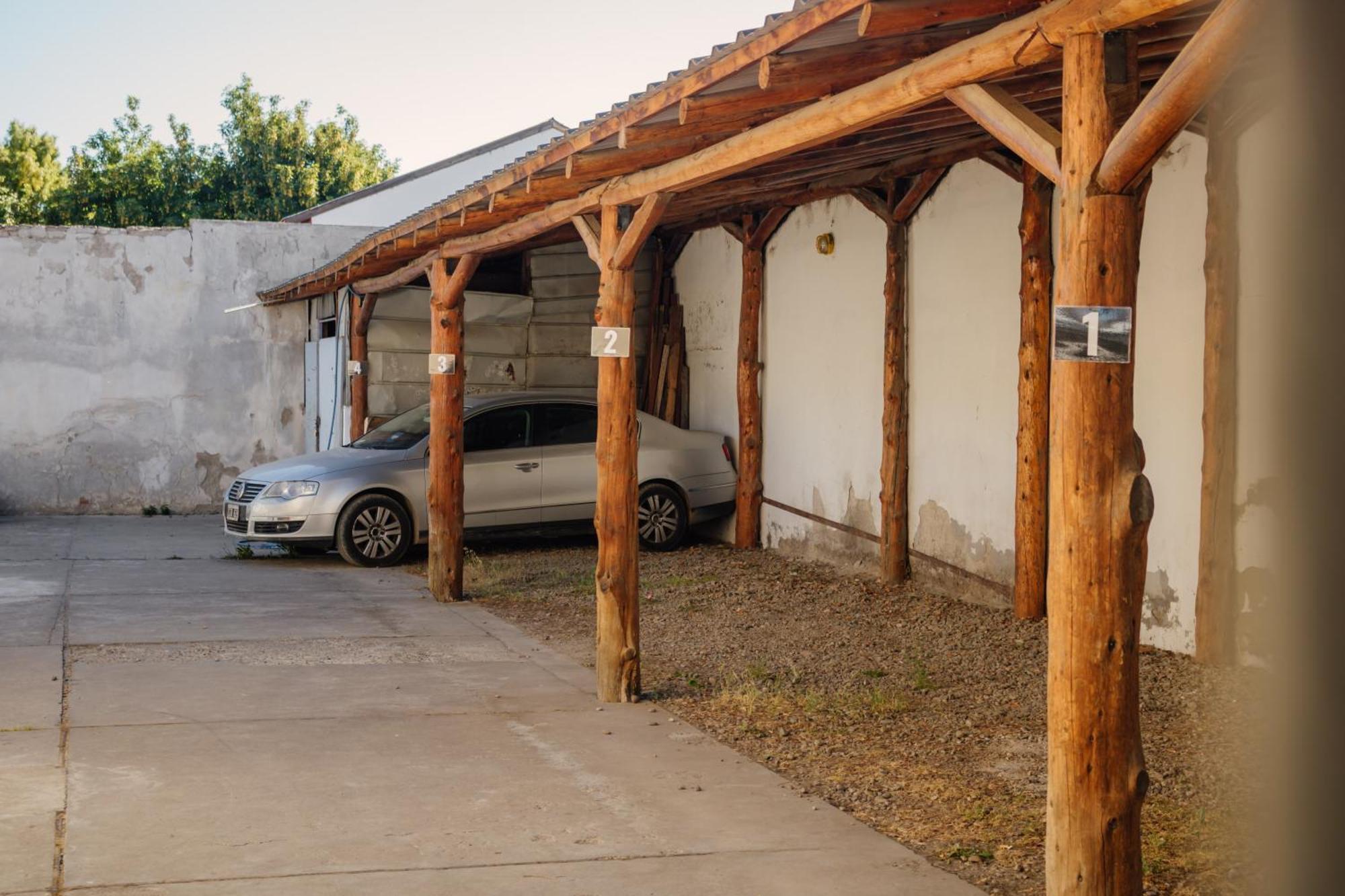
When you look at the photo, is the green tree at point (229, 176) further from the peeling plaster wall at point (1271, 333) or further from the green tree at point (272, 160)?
the peeling plaster wall at point (1271, 333)

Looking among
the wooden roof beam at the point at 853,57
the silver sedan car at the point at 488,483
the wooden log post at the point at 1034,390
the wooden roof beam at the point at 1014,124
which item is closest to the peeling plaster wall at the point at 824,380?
the silver sedan car at the point at 488,483

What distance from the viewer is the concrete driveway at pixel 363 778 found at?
4371 mm

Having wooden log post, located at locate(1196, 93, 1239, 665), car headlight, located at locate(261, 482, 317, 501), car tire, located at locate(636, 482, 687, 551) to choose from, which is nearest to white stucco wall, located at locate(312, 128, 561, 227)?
car tire, located at locate(636, 482, 687, 551)

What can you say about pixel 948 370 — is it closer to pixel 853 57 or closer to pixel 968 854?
pixel 853 57

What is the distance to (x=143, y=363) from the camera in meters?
16.7

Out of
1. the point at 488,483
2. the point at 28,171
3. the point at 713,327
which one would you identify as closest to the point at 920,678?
the point at 488,483

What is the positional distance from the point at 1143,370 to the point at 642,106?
338 centimetres

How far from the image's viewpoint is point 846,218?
440 inches

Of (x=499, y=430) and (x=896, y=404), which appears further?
(x=499, y=430)

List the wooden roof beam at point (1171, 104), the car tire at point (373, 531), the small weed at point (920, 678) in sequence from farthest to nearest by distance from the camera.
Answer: the car tire at point (373, 531) < the small weed at point (920, 678) < the wooden roof beam at point (1171, 104)

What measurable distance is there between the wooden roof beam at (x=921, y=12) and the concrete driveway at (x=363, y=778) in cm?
268

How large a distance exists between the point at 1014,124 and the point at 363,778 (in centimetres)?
352

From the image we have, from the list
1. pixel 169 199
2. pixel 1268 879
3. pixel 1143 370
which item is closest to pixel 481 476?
pixel 1143 370

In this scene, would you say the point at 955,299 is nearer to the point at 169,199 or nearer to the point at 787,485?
the point at 787,485
